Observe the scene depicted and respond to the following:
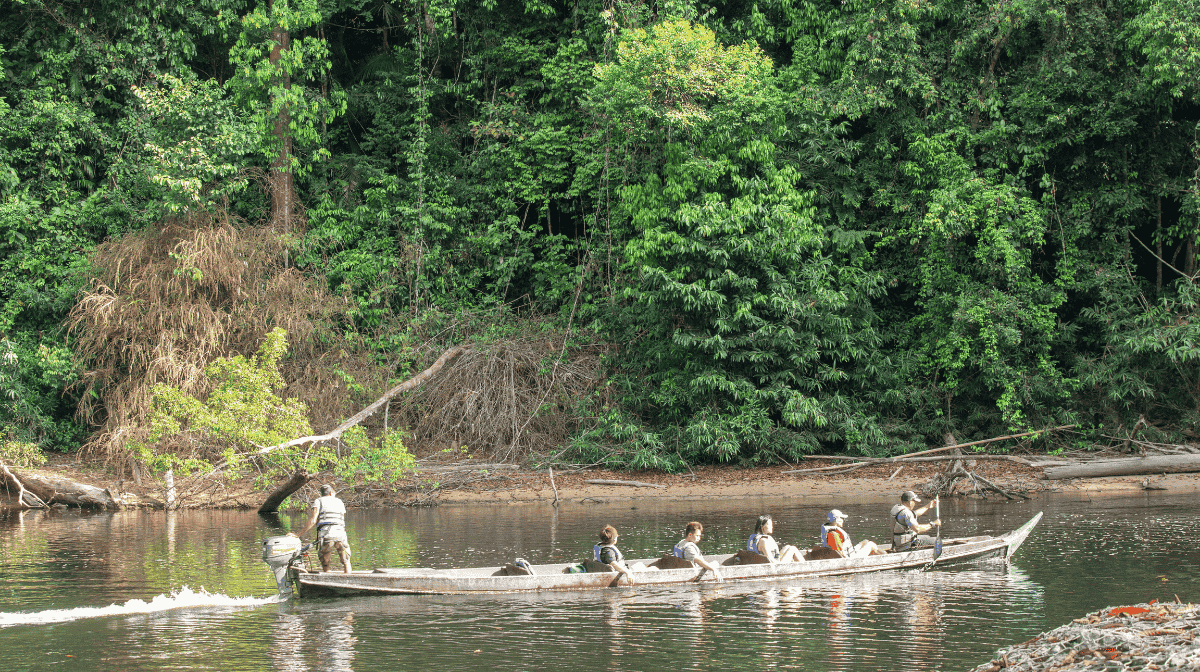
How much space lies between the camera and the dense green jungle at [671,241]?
23.6 metres

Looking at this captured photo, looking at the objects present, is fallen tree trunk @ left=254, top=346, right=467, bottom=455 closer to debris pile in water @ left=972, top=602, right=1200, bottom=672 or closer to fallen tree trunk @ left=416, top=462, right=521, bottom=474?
fallen tree trunk @ left=416, top=462, right=521, bottom=474

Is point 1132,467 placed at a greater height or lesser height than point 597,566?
greater

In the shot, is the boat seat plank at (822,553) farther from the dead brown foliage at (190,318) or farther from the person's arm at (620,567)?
the dead brown foliage at (190,318)

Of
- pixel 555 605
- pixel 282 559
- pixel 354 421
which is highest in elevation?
pixel 354 421

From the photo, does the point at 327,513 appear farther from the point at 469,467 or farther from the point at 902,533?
the point at 469,467

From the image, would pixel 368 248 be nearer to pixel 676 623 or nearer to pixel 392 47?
pixel 392 47

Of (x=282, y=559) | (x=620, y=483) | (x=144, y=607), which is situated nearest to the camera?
(x=144, y=607)

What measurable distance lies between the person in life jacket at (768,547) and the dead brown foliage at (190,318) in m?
13.4

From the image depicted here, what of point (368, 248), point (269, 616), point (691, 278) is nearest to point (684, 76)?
point (691, 278)

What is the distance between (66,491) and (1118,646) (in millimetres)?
21873

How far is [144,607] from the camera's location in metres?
11.9

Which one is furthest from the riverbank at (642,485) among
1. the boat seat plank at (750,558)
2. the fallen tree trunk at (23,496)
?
the boat seat plank at (750,558)

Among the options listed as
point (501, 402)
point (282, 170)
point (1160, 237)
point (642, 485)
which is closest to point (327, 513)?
point (642, 485)

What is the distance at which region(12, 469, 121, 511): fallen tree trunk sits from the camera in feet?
73.2
